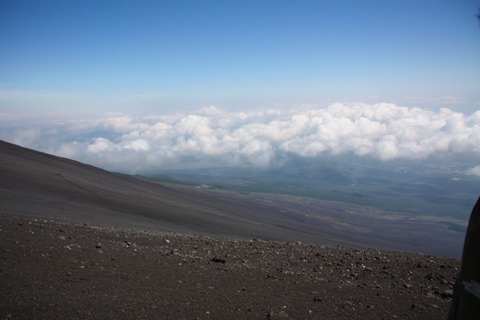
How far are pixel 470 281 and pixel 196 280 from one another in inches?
215

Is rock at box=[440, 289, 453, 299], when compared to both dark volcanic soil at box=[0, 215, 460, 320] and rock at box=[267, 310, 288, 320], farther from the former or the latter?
rock at box=[267, 310, 288, 320]

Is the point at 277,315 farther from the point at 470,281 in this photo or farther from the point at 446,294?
the point at 446,294

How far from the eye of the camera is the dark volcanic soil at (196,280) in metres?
5.71

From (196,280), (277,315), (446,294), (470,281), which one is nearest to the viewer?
(470,281)

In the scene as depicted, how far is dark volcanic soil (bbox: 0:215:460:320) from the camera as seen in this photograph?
571 centimetres

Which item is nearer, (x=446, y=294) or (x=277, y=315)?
(x=277, y=315)

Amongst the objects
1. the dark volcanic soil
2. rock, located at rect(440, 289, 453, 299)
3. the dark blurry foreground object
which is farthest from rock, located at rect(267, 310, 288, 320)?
rock, located at rect(440, 289, 453, 299)

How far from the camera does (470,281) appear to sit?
276 centimetres

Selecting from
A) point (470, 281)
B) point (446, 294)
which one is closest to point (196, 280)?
point (446, 294)

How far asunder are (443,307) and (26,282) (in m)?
7.70

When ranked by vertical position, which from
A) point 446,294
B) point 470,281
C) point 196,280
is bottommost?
point 196,280

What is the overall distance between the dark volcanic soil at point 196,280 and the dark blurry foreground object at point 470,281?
141 inches

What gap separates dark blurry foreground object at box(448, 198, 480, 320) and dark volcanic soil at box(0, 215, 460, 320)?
11.8 feet

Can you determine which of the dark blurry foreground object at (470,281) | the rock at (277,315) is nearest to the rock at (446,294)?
the rock at (277,315)
